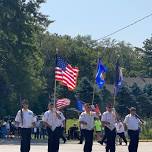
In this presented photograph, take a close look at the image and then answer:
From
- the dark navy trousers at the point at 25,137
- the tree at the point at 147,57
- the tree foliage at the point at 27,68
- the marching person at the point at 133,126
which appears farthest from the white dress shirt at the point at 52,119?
the tree at the point at 147,57

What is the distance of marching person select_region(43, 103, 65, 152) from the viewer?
22.0 meters

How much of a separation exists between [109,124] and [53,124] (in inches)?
91.7

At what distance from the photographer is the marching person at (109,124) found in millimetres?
23234

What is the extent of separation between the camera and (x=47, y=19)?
60281 mm

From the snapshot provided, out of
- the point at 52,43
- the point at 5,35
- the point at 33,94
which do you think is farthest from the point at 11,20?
the point at 52,43

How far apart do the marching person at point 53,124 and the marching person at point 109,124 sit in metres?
1.85

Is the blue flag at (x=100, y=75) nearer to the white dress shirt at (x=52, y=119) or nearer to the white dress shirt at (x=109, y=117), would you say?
the white dress shirt at (x=109, y=117)

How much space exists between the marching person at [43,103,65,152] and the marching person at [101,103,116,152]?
1.85 metres

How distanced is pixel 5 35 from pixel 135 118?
108 ft

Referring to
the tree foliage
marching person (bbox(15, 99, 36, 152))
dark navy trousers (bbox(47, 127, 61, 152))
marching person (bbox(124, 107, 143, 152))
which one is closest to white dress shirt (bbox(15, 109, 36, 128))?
marching person (bbox(15, 99, 36, 152))

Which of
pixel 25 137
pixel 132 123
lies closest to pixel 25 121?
pixel 25 137

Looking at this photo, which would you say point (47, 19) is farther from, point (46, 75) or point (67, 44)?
point (67, 44)

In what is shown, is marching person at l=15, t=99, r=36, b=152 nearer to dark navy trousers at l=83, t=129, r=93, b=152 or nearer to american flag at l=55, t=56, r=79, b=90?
dark navy trousers at l=83, t=129, r=93, b=152

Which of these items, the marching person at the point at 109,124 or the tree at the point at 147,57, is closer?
the marching person at the point at 109,124
